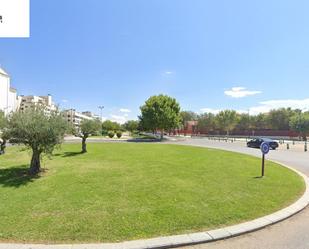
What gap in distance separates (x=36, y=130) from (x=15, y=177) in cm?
208

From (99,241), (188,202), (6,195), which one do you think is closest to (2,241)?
(99,241)

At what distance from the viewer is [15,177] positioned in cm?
984

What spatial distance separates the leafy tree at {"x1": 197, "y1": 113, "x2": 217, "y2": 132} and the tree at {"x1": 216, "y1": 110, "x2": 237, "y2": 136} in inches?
243

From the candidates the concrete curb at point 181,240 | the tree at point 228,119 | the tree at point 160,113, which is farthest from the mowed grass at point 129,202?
the tree at point 228,119

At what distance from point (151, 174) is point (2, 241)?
6434mm

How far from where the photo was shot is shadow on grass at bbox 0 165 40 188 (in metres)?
8.80

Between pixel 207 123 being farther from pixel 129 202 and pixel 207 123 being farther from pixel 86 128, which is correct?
pixel 129 202

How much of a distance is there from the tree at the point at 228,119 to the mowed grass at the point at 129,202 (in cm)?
7007

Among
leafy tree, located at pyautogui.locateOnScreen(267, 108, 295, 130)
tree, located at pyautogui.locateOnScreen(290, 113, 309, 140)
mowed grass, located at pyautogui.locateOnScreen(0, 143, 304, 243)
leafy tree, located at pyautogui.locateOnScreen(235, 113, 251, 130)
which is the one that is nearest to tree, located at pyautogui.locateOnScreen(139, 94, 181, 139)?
tree, located at pyautogui.locateOnScreen(290, 113, 309, 140)

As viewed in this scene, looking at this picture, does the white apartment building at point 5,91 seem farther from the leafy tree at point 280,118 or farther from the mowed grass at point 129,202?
the leafy tree at point 280,118

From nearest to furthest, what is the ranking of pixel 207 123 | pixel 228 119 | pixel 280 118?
pixel 280 118 < pixel 228 119 < pixel 207 123

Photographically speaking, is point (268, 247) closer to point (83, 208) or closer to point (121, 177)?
point (83, 208)

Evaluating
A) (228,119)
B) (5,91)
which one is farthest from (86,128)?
(5,91)

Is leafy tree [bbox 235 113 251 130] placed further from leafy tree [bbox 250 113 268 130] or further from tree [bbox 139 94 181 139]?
tree [bbox 139 94 181 139]
